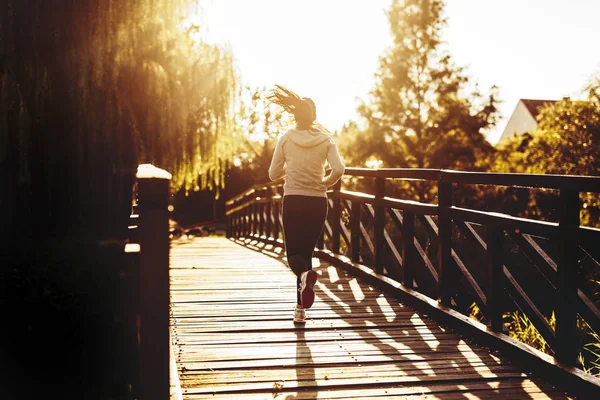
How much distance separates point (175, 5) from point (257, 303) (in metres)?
10.4

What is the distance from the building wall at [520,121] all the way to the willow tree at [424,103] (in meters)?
14.6

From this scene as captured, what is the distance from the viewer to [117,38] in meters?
13.9

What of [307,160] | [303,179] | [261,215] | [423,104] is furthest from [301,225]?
[423,104]

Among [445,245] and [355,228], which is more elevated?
[445,245]

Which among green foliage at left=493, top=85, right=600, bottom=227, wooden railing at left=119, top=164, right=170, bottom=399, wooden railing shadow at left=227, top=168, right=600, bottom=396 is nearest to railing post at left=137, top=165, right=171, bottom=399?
wooden railing at left=119, top=164, right=170, bottom=399

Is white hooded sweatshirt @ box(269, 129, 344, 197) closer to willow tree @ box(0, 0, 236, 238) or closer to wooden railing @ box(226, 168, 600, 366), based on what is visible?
wooden railing @ box(226, 168, 600, 366)

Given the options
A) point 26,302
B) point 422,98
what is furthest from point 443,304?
point 422,98

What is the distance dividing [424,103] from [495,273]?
31.6 metres

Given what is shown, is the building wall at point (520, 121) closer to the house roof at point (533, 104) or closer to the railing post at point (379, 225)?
the house roof at point (533, 104)

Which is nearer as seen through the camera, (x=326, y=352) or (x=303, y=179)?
(x=326, y=352)

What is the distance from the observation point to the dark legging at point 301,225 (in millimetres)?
5480

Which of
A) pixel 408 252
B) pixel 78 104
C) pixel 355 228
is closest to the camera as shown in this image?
pixel 408 252

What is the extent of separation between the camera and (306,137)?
215 inches

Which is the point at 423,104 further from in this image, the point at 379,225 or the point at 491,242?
the point at 491,242
